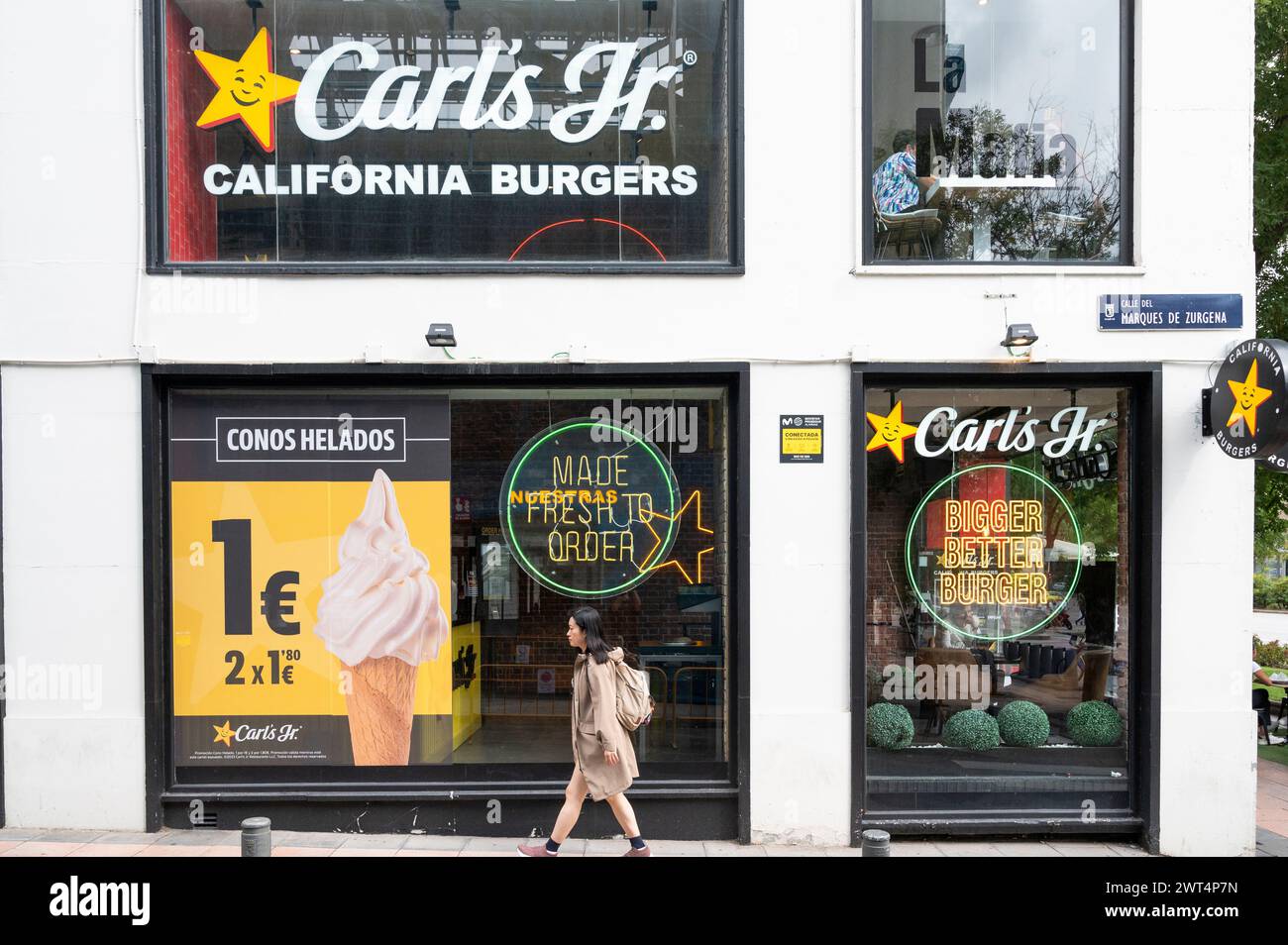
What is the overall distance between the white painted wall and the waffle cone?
1673 millimetres

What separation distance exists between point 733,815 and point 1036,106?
6.26 meters

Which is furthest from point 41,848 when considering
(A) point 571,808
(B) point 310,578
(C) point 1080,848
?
(C) point 1080,848

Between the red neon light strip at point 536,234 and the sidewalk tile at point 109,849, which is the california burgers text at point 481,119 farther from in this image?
the sidewalk tile at point 109,849

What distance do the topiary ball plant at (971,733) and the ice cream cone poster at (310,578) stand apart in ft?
13.4

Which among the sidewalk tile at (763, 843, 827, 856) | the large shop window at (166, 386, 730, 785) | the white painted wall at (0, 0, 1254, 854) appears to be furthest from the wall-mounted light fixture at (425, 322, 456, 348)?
the sidewalk tile at (763, 843, 827, 856)

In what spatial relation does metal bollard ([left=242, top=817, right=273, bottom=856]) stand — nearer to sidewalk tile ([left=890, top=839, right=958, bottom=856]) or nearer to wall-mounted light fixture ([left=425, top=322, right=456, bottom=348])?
wall-mounted light fixture ([left=425, top=322, right=456, bottom=348])

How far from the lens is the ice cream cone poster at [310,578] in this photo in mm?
7203

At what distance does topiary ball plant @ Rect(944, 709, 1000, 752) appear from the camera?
→ 24.2 ft

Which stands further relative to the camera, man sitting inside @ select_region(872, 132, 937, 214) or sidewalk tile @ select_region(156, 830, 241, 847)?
man sitting inside @ select_region(872, 132, 937, 214)

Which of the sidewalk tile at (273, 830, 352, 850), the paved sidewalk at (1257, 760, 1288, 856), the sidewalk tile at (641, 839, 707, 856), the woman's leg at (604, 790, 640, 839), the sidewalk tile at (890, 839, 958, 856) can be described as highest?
the woman's leg at (604, 790, 640, 839)

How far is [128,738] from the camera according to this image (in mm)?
6965

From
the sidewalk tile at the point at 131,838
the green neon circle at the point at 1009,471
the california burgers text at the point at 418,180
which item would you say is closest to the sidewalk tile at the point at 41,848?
the sidewalk tile at the point at 131,838

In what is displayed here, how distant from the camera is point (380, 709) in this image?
285 inches

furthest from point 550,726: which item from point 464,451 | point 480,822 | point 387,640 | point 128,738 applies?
point 128,738
